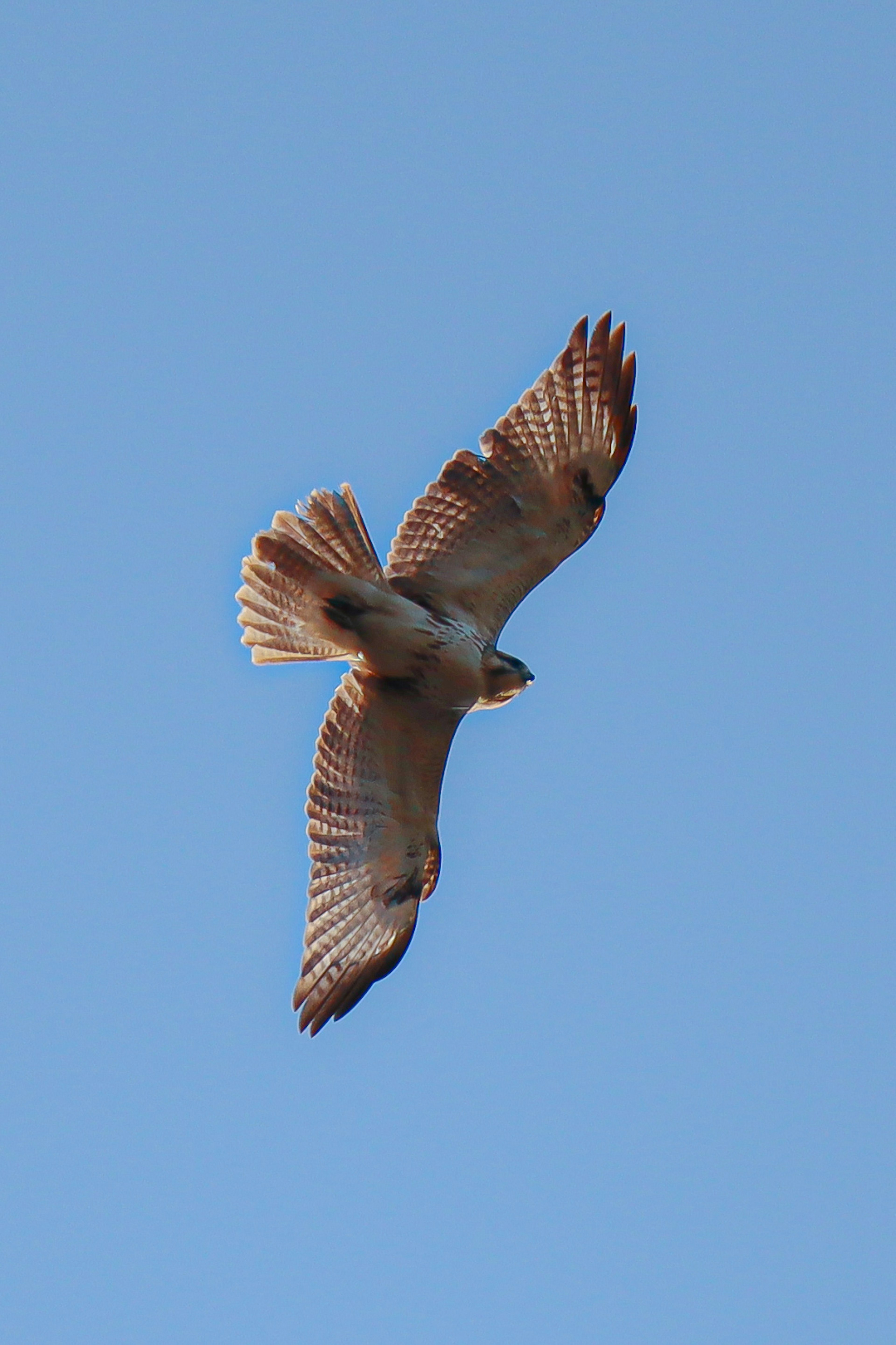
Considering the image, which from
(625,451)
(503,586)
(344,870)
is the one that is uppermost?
(625,451)

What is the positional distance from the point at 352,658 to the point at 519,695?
2.94 feet

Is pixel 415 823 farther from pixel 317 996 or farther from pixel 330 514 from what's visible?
pixel 330 514

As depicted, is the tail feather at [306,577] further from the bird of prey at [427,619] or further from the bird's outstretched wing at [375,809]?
the bird's outstretched wing at [375,809]

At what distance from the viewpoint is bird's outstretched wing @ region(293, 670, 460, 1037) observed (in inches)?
364

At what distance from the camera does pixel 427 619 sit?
9.03 m

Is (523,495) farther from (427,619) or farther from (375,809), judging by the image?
(375,809)

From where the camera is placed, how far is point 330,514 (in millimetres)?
8766

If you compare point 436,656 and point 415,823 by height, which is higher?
point 436,656

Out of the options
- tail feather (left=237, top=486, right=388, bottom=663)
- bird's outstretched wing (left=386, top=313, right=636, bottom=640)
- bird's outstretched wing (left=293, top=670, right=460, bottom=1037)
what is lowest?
bird's outstretched wing (left=293, top=670, right=460, bottom=1037)

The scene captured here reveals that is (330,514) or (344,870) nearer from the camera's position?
(330,514)

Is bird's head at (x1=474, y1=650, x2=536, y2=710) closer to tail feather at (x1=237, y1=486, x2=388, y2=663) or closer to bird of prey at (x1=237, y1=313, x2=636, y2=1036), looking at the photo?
bird of prey at (x1=237, y1=313, x2=636, y2=1036)

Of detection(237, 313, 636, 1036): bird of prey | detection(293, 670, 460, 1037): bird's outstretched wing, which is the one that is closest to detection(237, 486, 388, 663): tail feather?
detection(237, 313, 636, 1036): bird of prey

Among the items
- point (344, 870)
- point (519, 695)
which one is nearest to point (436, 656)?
point (519, 695)

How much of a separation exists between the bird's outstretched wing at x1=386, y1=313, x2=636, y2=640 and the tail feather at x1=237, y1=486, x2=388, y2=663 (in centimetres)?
44
